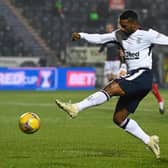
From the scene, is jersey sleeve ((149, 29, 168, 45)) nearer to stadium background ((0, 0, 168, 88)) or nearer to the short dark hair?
the short dark hair

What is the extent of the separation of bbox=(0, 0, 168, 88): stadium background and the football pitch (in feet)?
52.1

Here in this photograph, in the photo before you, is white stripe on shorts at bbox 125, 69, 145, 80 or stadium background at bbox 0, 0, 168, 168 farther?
stadium background at bbox 0, 0, 168, 168

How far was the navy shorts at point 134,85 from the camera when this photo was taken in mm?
9633

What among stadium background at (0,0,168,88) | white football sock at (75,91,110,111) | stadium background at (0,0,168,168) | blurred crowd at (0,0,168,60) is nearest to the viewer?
white football sock at (75,91,110,111)

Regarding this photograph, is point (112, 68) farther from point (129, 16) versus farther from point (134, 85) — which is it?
point (134, 85)

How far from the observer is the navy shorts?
9633 millimetres

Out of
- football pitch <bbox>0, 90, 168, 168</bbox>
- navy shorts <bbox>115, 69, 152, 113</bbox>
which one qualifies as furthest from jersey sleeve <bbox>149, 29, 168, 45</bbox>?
football pitch <bbox>0, 90, 168, 168</bbox>

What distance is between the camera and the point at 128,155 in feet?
33.8

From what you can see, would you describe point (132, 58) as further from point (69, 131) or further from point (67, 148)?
point (69, 131)

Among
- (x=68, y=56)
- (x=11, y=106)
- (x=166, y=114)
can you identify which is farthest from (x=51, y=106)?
(x=68, y=56)

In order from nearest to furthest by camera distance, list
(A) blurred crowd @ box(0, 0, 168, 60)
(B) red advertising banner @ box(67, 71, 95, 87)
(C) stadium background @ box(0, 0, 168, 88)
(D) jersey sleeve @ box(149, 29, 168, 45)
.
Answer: (D) jersey sleeve @ box(149, 29, 168, 45) < (B) red advertising banner @ box(67, 71, 95, 87) < (C) stadium background @ box(0, 0, 168, 88) < (A) blurred crowd @ box(0, 0, 168, 60)

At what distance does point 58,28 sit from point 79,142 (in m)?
25.9

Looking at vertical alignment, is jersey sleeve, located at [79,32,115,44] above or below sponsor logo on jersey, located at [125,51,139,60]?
above

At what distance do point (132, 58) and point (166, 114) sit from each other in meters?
8.38
